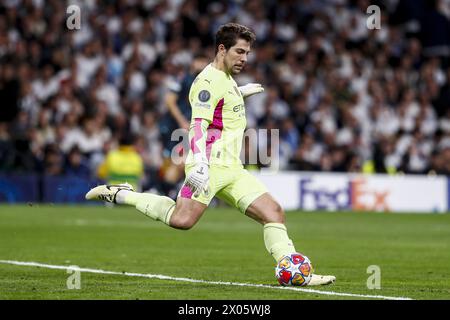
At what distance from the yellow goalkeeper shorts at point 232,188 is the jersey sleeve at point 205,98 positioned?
1.77ft

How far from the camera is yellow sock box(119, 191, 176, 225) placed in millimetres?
9406

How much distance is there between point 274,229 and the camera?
30.7ft

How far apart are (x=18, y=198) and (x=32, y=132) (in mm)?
1571

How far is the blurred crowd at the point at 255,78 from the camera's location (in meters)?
24.0

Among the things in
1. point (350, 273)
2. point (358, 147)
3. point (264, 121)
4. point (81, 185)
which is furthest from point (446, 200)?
point (350, 273)

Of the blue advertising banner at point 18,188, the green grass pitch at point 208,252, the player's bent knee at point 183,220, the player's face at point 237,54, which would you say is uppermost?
the player's face at point 237,54

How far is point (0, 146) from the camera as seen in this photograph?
23625 millimetres

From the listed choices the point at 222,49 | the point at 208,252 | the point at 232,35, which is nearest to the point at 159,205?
the point at 222,49

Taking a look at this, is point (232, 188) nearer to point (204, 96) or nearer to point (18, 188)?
point (204, 96)

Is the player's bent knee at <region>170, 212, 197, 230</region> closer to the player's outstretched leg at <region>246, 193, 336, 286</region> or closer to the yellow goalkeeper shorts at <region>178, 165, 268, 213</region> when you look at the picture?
the yellow goalkeeper shorts at <region>178, 165, 268, 213</region>

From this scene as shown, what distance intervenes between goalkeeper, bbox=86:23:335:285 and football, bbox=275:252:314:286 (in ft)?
0.38

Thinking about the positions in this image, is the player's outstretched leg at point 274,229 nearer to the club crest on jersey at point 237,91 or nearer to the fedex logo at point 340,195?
the club crest on jersey at point 237,91

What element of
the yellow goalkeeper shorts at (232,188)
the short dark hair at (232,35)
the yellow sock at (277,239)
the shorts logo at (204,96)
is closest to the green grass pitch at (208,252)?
the yellow sock at (277,239)

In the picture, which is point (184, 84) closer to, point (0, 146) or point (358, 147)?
point (0, 146)
